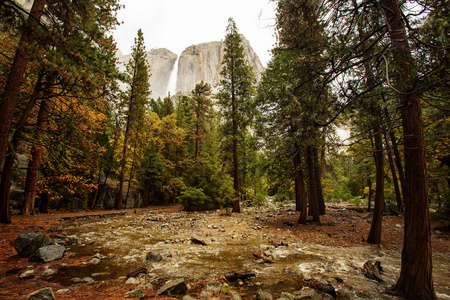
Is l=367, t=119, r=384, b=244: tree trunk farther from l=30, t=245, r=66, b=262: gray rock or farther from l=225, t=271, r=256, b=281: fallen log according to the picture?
l=30, t=245, r=66, b=262: gray rock

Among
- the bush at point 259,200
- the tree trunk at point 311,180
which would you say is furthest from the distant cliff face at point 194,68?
the tree trunk at point 311,180

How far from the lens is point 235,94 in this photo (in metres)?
15.9

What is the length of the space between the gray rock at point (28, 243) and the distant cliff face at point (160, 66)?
418ft

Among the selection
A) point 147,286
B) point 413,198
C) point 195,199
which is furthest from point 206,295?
point 195,199

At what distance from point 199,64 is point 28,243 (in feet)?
432

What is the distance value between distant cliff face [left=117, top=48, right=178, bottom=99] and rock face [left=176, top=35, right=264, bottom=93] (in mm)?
12191

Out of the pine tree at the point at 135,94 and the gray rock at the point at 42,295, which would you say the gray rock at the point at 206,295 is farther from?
the pine tree at the point at 135,94

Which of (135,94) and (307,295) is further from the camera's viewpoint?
(135,94)

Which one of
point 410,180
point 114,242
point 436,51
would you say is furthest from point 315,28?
point 114,242

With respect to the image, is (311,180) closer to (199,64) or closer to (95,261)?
(95,261)

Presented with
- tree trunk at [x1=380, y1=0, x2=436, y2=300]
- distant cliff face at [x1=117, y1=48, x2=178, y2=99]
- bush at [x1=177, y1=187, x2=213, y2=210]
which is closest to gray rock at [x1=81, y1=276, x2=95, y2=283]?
tree trunk at [x1=380, y1=0, x2=436, y2=300]

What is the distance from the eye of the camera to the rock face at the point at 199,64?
395 feet

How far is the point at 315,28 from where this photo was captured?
4016 millimetres

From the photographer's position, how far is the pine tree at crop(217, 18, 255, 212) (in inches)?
604
